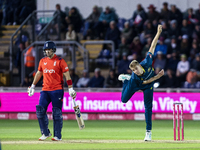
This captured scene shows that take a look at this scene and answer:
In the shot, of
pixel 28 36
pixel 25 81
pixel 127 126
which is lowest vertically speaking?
pixel 127 126

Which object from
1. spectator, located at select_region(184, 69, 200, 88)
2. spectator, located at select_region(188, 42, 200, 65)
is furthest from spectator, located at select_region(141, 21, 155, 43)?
spectator, located at select_region(184, 69, 200, 88)

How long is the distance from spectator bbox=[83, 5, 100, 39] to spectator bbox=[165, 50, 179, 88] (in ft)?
14.7

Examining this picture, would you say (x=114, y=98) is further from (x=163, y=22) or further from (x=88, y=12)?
(x=88, y=12)

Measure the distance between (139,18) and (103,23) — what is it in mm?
1773

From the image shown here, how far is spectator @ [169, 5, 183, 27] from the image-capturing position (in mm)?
19547

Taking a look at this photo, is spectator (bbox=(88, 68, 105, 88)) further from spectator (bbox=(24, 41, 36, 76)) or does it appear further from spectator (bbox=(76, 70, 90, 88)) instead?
spectator (bbox=(24, 41, 36, 76))

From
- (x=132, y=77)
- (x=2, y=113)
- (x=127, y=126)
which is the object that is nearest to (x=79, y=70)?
(x=2, y=113)

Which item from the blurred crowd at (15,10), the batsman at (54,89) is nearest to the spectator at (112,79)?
the blurred crowd at (15,10)

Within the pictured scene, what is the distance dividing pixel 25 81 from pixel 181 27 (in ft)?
24.7

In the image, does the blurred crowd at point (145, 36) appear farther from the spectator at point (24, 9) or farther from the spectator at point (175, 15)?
the spectator at point (24, 9)

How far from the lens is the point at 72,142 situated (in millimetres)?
9430

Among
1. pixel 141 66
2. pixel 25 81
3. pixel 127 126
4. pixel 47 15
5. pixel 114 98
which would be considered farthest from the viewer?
pixel 47 15

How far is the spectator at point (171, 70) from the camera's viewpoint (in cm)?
1703

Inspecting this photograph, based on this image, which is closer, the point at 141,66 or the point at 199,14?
the point at 141,66
